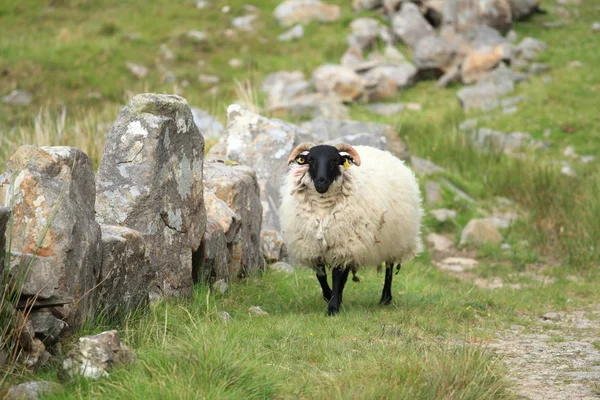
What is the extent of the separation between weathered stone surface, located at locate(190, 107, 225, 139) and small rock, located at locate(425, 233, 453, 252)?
4.15 metres

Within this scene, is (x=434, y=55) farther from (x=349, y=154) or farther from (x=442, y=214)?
(x=349, y=154)

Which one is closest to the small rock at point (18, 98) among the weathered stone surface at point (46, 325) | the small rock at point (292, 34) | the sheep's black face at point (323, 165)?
the small rock at point (292, 34)

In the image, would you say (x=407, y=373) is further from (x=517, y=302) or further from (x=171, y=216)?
(x=517, y=302)

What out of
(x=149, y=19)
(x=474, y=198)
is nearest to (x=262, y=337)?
(x=474, y=198)

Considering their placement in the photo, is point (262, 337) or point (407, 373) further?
point (262, 337)

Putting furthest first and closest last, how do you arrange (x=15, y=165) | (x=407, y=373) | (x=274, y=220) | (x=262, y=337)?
(x=274, y=220)
(x=262, y=337)
(x=15, y=165)
(x=407, y=373)

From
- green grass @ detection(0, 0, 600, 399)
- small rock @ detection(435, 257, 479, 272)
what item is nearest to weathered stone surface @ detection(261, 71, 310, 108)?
green grass @ detection(0, 0, 600, 399)

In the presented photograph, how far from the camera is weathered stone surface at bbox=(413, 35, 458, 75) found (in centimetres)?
2609

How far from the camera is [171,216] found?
28.6ft

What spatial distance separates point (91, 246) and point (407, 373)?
2535 millimetres

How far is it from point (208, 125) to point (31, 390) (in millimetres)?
12444

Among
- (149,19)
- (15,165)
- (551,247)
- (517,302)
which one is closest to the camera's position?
(15,165)

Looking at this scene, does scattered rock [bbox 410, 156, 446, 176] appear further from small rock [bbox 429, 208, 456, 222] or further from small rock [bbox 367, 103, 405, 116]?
small rock [bbox 367, 103, 405, 116]

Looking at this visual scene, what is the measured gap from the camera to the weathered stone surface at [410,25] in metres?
29.0
